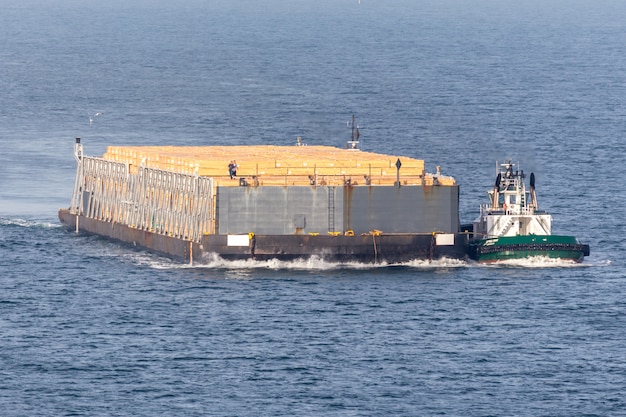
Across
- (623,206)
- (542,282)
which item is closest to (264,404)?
(542,282)

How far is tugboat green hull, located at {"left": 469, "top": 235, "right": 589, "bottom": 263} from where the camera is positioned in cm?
16025

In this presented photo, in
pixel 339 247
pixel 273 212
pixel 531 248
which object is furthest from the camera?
pixel 531 248

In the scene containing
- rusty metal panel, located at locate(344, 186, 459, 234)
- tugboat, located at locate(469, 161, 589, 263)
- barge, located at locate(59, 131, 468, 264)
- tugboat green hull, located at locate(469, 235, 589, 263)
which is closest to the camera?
barge, located at locate(59, 131, 468, 264)

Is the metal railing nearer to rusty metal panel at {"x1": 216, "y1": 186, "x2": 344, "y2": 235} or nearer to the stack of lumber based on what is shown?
the stack of lumber

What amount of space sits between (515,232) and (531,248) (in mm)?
3206

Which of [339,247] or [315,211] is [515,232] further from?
[315,211]

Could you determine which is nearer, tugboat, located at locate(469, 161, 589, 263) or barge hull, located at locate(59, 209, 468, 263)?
barge hull, located at locate(59, 209, 468, 263)

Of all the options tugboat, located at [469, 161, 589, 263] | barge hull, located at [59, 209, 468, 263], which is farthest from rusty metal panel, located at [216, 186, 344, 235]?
tugboat, located at [469, 161, 589, 263]

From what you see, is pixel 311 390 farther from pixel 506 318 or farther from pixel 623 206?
pixel 623 206

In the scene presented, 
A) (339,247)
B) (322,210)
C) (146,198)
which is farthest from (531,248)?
(146,198)

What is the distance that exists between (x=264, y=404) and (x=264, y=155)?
2199 inches

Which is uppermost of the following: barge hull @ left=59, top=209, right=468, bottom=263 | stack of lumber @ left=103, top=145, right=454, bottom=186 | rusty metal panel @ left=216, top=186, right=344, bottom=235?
stack of lumber @ left=103, top=145, right=454, bottom=186

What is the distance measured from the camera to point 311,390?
12306cm

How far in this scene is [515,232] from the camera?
537 feet
